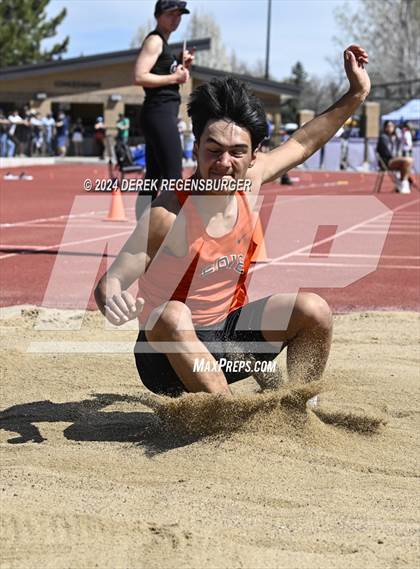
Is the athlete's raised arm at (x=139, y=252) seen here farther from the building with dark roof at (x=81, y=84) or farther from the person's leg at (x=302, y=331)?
the building with dark roof at (x=81, y=84)

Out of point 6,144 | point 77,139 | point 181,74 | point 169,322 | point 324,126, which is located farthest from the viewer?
point 77,139

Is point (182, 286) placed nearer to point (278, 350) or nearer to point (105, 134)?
point (278, 350)

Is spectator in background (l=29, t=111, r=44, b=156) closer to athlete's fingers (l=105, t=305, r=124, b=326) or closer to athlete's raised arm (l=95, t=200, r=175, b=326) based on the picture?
athlete's raised arm (l=95, t=200, r=175, b=326)

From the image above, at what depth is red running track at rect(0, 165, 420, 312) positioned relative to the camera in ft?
26.3

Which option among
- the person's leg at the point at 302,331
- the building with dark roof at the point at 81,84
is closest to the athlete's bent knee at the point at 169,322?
the person's leg at the point at 302,331

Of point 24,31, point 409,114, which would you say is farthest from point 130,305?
point 24,31

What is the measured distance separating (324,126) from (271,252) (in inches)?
249

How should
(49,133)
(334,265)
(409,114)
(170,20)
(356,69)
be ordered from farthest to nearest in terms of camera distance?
(49,133), (409,114), (334,265), (170,20), (356,69)

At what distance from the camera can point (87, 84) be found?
4691cm

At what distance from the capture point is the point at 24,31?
195 ft

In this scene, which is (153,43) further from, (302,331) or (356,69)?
(302,331)

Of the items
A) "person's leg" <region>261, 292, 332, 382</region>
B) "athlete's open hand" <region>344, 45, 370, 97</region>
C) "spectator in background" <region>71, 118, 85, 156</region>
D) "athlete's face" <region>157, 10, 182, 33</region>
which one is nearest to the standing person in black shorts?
"athlete's face" <region>157, 10, 182, 33</region>

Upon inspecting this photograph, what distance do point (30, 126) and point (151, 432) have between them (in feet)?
117

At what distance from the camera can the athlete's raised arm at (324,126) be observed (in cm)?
436
